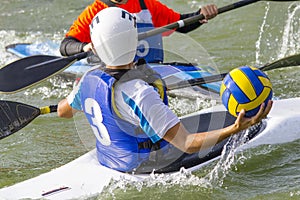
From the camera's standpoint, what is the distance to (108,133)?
359 cm

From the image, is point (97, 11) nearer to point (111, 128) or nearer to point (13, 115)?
point (13, 115)

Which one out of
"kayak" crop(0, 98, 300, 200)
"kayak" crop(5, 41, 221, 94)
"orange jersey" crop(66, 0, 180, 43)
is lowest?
"kayak" crop(0, 98, 300, 200)

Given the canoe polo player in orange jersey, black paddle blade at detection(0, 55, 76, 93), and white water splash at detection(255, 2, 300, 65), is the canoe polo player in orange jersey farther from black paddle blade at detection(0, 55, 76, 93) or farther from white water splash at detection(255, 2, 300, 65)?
white water splash at detection(255, 2, 300, 65)

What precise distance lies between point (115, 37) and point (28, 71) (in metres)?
1.40

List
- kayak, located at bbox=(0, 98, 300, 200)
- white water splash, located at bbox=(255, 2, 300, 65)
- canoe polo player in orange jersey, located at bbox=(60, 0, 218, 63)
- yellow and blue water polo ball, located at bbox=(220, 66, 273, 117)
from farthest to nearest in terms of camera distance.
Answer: white water splash, located at bbox=(255, 2, 300, 65), canoe polo player in orange jersey, located at bbox=(60, 0, 218, 63), kayak, located at bbox=(0, 98, 300, 200), yellow and blue water polo ball, located at bbox=(220, 66, 273, 117)

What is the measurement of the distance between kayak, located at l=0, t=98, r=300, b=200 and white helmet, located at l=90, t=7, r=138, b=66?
0.74 metres

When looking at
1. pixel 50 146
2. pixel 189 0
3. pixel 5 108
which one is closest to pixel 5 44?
pixel 189 0

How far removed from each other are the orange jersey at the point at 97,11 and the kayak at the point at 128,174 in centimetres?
122

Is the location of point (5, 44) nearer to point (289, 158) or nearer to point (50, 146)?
point (50, 146)

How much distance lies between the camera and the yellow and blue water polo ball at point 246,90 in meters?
3.36

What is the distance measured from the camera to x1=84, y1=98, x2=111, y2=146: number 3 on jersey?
11.5 ft

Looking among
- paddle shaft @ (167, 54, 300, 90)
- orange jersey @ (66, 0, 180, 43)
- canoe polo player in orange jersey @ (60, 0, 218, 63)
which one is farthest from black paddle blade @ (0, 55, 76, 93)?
paddle shaft @ (167, 54, 300, 90)

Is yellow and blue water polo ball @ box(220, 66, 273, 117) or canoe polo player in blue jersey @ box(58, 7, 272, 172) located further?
yellow and blue water polo ball @ box(220, 66, 273, 117)

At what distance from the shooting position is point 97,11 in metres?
5.19
